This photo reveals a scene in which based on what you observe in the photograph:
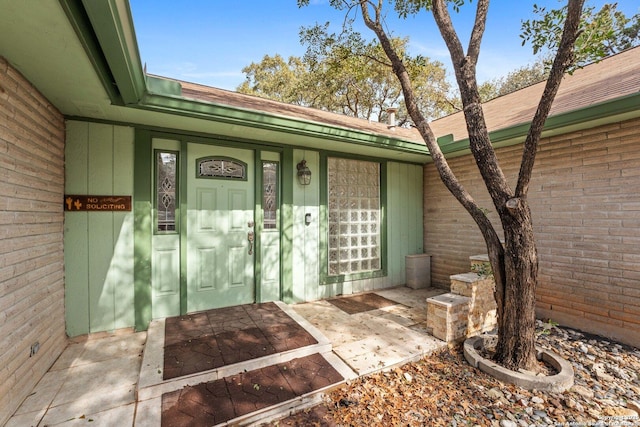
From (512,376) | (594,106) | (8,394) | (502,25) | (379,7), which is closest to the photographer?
(8,394)

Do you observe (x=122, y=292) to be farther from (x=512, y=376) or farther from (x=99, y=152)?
(x=512, y=376)

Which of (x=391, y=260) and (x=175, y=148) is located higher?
(x=175, y=148)

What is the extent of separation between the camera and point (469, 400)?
2.16 meters

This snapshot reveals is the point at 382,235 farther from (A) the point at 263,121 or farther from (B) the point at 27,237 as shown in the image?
(B) the point at 27,237

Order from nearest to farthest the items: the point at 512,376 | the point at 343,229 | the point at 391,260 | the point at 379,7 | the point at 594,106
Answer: the point at 512,376
the point at 594,106
the point at 379,7
the point at 343,229
the point at 391,260

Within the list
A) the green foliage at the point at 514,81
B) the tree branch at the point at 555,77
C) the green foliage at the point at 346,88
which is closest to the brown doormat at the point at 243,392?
the tree branch at the point at 555,77

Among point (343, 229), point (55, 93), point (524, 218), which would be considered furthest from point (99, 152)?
point (524, 218)

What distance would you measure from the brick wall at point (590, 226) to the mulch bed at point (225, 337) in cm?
Result: 326

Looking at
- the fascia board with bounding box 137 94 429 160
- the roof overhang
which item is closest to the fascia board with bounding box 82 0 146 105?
the roof overhang

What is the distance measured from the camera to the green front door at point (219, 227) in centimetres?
345

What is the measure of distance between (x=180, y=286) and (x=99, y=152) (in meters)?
1.74

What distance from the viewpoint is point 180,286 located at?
335 cm

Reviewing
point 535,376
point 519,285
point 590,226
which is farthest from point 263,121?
point 590,226

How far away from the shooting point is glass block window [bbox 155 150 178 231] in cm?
331
